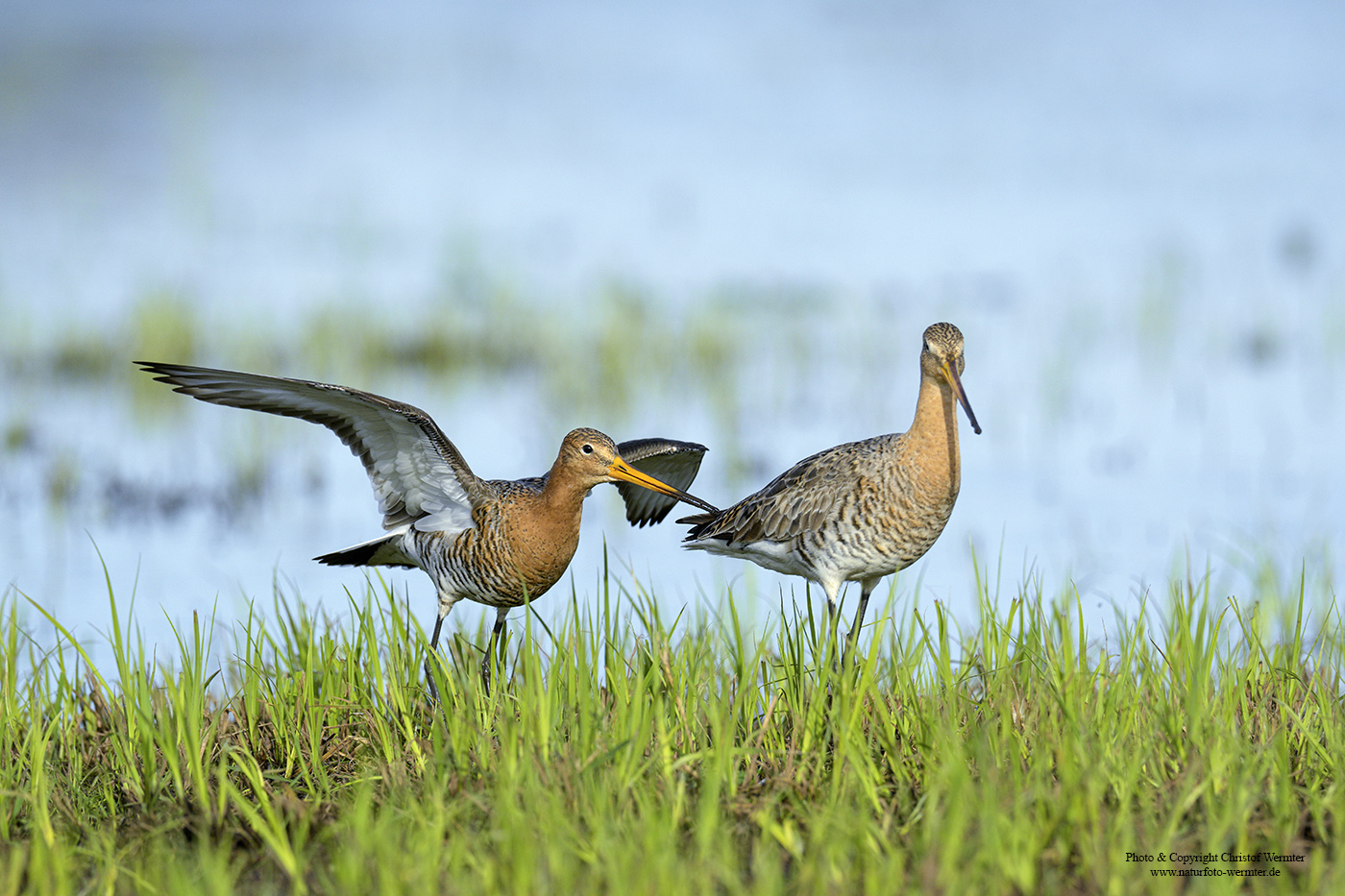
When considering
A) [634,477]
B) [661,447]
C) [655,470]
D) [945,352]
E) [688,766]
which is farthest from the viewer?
[655,470]

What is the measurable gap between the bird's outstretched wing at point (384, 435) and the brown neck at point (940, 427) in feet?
5.81

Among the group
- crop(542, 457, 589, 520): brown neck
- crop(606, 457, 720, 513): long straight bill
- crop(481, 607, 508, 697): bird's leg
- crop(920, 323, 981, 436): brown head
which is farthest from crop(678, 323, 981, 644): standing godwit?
crop(481, 607, 508, 697): bird's leg

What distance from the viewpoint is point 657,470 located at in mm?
6902

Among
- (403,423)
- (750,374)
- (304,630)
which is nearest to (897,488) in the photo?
(403,423)

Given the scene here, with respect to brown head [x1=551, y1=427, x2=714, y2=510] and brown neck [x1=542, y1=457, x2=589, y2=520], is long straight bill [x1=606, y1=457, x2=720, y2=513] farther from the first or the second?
brown neck [x1=542, y1=457, x2=589, y2=520]

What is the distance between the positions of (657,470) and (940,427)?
1.54 metres

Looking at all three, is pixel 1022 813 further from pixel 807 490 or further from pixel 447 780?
pixel 807 490

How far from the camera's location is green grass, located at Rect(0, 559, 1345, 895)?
3852mm

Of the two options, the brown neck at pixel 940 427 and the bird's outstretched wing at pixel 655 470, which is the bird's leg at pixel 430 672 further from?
the brown neck at pixel 940 427

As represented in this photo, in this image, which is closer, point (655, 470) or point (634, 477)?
→ point (634, 477)

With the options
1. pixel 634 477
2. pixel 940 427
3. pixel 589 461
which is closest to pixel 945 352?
pixel 940 427

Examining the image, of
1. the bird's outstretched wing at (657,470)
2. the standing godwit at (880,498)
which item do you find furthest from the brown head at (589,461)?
the standing godwit at (880,498)

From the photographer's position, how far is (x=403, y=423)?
5676mm

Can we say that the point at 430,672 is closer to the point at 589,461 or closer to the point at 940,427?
the point at 589,461
